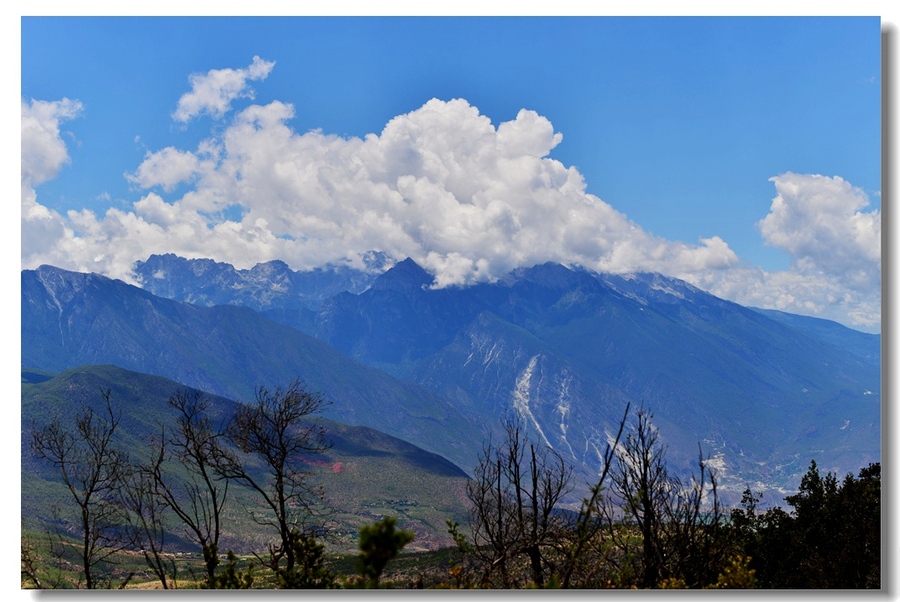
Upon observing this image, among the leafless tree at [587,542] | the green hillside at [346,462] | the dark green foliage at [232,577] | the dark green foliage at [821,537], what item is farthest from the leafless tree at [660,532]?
the green hillside at [346,462]

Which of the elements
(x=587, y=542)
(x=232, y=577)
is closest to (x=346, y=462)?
(x=587, y=542)

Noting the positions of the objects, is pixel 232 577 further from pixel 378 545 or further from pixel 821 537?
pixel 821 537

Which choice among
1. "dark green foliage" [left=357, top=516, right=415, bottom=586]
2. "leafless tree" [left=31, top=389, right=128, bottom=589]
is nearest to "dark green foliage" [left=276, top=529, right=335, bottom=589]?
"dark green foliage" [left=357, top=516, right=415, bottom=586]

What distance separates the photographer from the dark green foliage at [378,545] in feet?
16.1

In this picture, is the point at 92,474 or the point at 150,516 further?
the point at 92,474

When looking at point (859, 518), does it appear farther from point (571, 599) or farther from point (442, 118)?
point (442, 118)

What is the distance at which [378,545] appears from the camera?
497 centimetres

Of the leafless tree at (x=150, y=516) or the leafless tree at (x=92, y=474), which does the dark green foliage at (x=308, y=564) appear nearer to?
the leafless tree at (x=150, y=516)

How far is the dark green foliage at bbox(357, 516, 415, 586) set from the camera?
4.92 m

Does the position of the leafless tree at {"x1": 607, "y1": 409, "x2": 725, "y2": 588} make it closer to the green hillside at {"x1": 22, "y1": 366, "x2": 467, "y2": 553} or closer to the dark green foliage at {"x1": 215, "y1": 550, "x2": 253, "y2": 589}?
the dark green foliage at {"x1": 215, "y1": 550, "x2": 253, "y2": 589}
